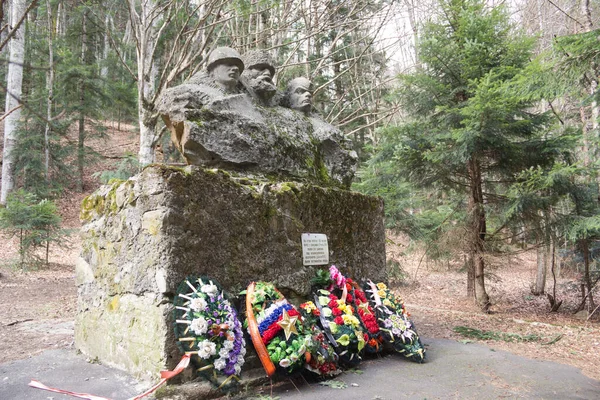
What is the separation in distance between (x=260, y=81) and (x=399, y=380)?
3.28 meters

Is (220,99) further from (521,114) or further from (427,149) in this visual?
(521,114)

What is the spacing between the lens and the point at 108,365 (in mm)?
3422

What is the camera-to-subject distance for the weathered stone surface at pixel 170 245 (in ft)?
9.80

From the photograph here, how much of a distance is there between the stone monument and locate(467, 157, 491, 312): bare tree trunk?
3104 mm

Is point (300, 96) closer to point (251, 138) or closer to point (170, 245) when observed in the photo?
point (251, 138)

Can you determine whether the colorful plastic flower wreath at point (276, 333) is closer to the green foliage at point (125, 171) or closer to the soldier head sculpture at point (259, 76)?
the soldier head sculpture at point (259, 76)

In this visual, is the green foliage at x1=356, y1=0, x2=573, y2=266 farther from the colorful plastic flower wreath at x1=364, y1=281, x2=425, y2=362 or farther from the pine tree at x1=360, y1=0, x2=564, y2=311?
the colorful plastic flower wreath at x1=364, y1=281, x2=425, y2=362

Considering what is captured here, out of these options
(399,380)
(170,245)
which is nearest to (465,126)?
(399,380)

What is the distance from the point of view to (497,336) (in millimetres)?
5250

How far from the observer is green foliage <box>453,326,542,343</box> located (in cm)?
520

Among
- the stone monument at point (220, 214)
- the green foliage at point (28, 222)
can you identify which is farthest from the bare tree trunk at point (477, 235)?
the green foliage at point (28, 222)

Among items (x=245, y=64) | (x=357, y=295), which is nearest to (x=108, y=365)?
(x=357, y=295)

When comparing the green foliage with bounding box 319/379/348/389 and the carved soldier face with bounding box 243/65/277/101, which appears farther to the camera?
the carved soldier face with bounding box 243/65/277/101

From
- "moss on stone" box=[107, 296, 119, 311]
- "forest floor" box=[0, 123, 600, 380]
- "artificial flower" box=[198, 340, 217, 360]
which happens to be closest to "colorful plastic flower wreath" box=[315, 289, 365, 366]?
"artificial flower" box=[198, 340, 217, 360]
